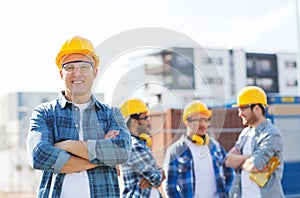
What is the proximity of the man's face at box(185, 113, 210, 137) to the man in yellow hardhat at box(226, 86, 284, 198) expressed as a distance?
1.77 feet

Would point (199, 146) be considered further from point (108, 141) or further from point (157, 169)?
point (108, 141)

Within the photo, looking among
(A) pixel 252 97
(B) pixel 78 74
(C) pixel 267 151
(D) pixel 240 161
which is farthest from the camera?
(A) pixel 252 97

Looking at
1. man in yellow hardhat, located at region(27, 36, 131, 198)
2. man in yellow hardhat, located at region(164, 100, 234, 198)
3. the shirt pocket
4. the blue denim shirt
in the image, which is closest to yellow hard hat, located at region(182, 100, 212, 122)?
man in yellow hardhat, located at region(164, 100, 234, 198)

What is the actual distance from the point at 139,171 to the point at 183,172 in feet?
2.10

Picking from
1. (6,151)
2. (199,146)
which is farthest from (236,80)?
(199,146)

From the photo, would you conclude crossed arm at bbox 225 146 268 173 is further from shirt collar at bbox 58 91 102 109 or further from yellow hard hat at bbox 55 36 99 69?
yellow hard hat at bbox 55 36 99 69

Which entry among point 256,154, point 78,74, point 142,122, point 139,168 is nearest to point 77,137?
point 78,74

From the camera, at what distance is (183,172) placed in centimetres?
605

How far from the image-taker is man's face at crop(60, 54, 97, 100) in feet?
12.4

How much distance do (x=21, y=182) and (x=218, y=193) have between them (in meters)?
12.1

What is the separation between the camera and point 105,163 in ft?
12.0

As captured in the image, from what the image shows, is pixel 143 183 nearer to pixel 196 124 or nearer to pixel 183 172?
pixel 183 172

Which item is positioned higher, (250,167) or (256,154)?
(256,154)

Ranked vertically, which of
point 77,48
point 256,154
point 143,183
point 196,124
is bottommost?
point 143,183
